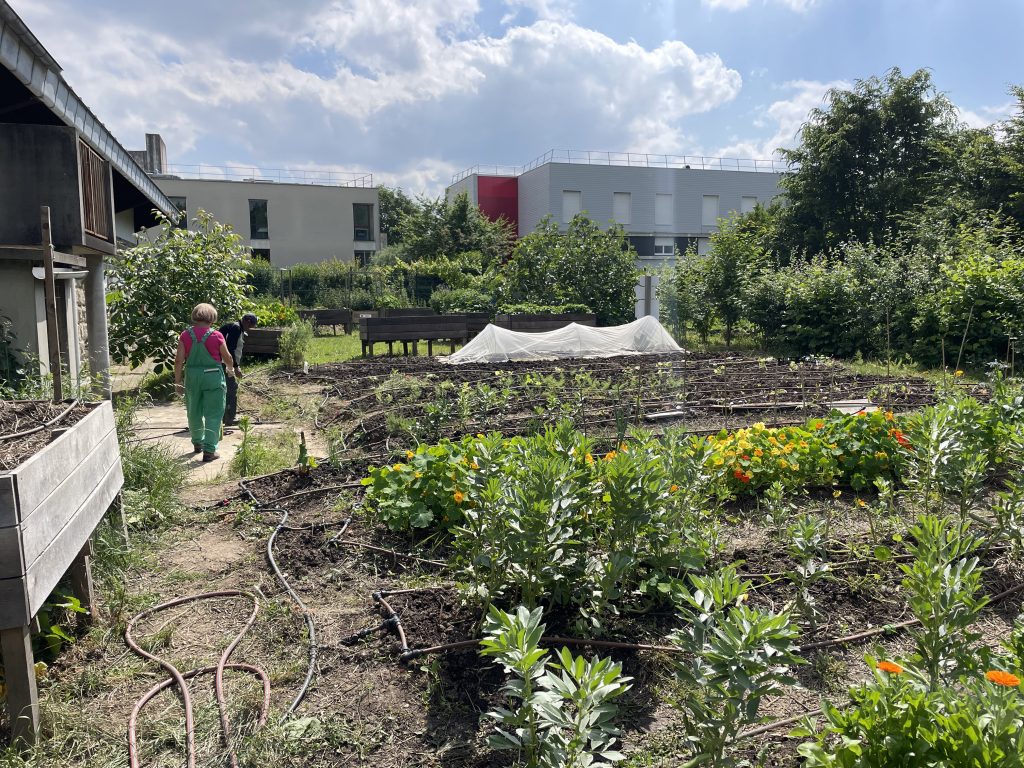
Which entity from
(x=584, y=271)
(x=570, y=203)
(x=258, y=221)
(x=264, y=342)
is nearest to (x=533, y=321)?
(x=584, y=271)

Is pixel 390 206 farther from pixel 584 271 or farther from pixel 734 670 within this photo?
pixel 734 670

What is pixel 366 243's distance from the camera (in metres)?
40.7

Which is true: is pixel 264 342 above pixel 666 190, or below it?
Result: below

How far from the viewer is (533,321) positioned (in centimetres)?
1612

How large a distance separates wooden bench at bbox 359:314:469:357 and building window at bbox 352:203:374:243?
27192 mm

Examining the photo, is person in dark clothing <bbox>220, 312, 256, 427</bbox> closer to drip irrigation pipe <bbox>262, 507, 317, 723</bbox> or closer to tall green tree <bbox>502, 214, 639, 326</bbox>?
drip irrigation pipe <bbox>262, 507, 317, 723</bbox>

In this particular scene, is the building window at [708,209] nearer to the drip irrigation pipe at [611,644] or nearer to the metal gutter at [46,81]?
the metal gutter at [46,81]

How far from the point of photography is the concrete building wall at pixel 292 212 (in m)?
37.7

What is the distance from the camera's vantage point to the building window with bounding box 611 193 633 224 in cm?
3719

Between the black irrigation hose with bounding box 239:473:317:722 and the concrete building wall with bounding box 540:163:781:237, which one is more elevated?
the concrete building wall with bounding box 540:163:781:237

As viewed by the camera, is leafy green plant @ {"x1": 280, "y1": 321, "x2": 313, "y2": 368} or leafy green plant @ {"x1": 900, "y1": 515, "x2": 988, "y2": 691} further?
leafy green plant @ {"x1": 280, "y1": 321, "x2": 313, "y2": 368}

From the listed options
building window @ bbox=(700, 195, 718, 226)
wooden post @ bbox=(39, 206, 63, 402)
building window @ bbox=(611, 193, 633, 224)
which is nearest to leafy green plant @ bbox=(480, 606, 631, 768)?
wooden post @ bbox=(39, 206, 63, 402)

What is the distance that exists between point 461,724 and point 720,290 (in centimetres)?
1600

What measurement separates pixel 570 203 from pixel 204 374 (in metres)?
31.9
